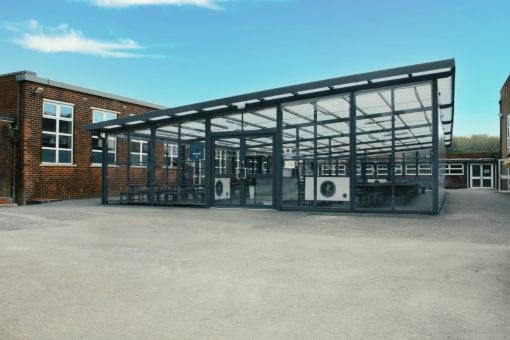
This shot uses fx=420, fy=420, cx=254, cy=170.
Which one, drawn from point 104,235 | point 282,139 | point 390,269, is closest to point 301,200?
point 282,139

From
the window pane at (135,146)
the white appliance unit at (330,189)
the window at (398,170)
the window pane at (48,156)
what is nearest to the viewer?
the white appliance unit at (330,189)

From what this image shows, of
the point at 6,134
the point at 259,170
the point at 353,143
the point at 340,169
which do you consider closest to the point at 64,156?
the point at 6,134

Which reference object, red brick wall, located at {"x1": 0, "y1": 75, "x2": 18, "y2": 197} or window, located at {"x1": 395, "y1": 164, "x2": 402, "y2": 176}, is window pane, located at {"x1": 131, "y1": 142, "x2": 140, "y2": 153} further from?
window, located at {"x1": 395, "y1": 164, "x2": 402, "y2": 176}

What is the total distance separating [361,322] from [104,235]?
5940mm

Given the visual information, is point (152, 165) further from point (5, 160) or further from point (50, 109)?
point (5, 160)

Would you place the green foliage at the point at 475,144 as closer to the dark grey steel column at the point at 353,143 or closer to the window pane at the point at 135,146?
the window pane at the point at 135,146

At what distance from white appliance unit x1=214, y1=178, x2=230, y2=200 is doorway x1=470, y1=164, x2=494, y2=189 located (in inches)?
1251

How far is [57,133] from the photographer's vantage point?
17.4 meters

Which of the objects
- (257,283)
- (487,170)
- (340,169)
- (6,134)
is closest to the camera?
(257,283)

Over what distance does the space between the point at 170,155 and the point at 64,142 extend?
5719 millimetres

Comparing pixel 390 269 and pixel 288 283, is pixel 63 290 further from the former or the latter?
pixel 390 269

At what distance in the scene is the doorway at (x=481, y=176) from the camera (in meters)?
37.8

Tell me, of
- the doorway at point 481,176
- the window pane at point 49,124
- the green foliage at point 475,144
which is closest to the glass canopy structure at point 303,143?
the window pane at point 49,124

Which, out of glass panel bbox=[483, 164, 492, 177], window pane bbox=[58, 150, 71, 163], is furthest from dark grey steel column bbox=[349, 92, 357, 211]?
glass panel bbox=[483, 164, 492, 177]
